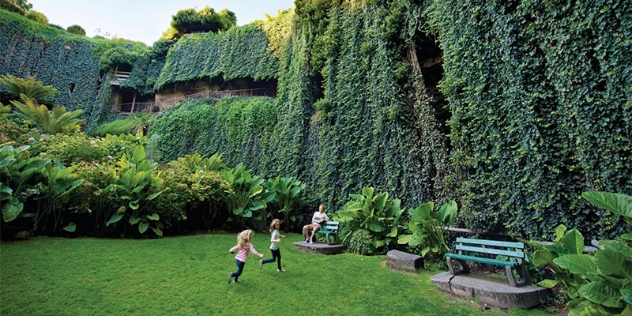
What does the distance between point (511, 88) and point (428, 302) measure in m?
3.90

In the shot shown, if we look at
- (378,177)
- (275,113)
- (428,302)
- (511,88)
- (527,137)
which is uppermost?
(275,113)

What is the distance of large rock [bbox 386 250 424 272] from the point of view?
16.9 ft

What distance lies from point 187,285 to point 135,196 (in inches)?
140

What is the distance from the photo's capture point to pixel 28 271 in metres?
4.00

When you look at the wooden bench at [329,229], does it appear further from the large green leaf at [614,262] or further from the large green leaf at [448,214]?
the large green leaf at [614,262]

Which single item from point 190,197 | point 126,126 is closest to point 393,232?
point 190,197

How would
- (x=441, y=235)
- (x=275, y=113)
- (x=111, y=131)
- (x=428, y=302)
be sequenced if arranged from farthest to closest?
(x=111, y=131)
(x=275, y=113)
(x=441, y=235)
(x=428, y=302)

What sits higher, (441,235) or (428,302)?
(441,235)

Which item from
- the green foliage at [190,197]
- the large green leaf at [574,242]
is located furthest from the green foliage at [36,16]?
the large green leaf at [574,242]

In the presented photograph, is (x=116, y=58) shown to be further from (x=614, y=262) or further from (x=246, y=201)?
(x=614, y=262)

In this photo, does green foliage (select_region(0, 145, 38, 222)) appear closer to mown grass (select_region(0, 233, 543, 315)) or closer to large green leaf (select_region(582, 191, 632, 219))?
mown grass (select_region(0, 233, 543, 315))

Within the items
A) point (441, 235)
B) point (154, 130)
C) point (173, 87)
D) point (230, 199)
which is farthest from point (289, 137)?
point (173, 87)

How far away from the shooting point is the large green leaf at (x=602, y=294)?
99.3 inches

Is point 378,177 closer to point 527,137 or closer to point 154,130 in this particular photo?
point 527,137
